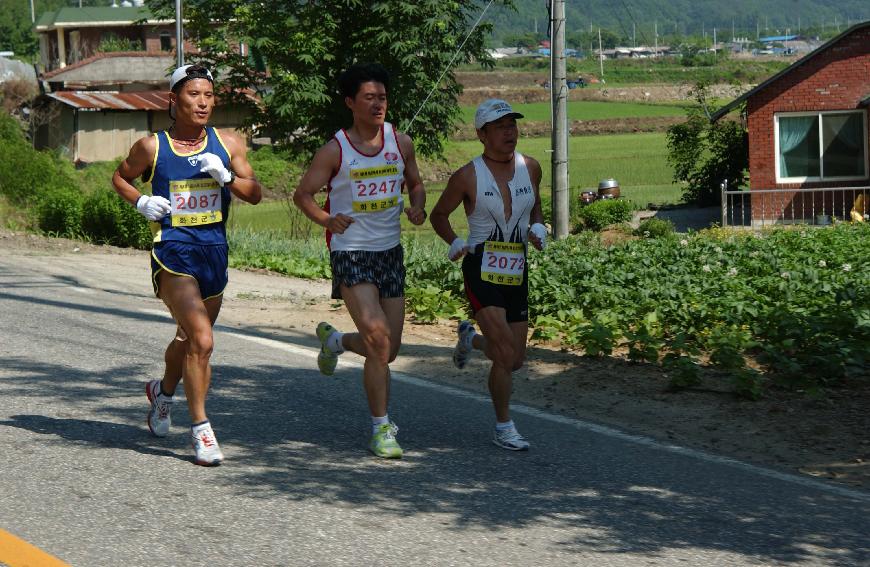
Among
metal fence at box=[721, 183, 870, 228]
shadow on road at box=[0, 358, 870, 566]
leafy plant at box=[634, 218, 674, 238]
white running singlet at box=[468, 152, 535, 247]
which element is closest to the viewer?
shadow on road at box=[0, 358, 870, 566]

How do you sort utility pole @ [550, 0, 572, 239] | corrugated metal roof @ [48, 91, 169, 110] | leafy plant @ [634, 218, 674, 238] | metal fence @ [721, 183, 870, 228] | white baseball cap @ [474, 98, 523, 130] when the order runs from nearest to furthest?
white baseball cap @ [474, 98, 523, 130] → utility pole @ [550, 0, 572, 239] → leafy plant @ [634, 218, 674, 238] → metal fence @ [721, 183, 870, 228] → corrugated metal roof @ [48, 91, 169, 110]

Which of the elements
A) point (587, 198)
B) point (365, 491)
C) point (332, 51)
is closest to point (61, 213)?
point (332, 51)

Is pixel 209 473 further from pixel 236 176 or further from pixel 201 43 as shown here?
pixel 201 43

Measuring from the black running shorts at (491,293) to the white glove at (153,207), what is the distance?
1.69m

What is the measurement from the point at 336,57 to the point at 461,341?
17.6 meters

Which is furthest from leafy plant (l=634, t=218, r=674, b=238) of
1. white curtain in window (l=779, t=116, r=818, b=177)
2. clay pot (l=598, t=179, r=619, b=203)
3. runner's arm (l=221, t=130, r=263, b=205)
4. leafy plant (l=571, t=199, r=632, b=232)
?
runner's arm (l=221, t=130, r=263, b=205)

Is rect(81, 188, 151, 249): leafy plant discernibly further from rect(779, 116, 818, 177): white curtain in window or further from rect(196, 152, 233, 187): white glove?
rect(779, 116, 818, 177): white curtain in window

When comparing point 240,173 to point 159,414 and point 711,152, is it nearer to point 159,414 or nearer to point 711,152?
point 159,414

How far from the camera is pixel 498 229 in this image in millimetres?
7035

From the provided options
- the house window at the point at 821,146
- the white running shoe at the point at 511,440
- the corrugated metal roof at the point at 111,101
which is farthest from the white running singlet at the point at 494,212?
the corrugated metal roof at the point at 111,101

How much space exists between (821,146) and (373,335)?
77.1 feet

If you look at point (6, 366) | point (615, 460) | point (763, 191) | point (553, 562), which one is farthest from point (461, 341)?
point (763, 191)

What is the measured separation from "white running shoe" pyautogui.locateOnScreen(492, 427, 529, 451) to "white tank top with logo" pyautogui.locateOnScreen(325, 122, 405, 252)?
1.24m

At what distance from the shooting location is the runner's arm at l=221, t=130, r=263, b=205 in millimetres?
6699
